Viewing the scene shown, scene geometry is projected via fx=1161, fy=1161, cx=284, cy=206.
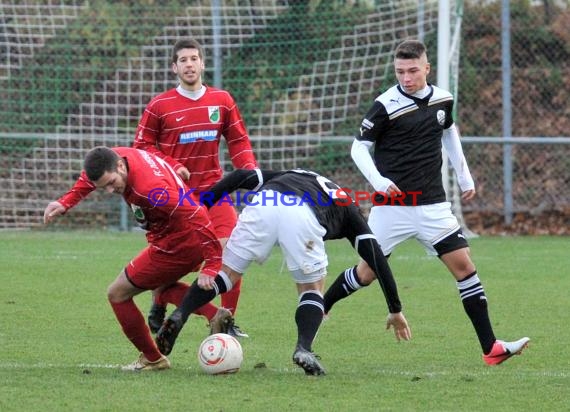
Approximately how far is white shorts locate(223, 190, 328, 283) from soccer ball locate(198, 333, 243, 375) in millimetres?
467

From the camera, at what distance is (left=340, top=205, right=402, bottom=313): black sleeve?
6238 mm

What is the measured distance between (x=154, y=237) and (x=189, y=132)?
190 centimetres

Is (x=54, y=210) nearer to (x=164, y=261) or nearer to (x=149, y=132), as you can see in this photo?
(x=164, y=261)

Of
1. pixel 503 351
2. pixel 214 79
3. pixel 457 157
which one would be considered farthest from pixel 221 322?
pixel 214 79

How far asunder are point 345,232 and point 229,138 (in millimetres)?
2087

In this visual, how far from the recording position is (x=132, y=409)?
5.13 m

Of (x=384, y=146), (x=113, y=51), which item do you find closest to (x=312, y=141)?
(x=113, y=51)

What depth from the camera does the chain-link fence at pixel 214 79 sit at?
598 inches

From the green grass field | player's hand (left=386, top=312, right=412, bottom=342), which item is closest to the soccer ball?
the green grass field

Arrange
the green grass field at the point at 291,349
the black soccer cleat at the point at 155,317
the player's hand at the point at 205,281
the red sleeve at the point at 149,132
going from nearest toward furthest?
the green grass field at the point at 291,349 < the player's hand at the point at 205,281 < the black soccer cleat at the point at 155,317 < the red sleeve at the point at 149,132

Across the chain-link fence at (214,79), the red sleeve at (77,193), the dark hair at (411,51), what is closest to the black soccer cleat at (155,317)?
the red sleeve at (77,193)

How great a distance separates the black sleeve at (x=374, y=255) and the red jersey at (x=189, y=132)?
6.19 ft

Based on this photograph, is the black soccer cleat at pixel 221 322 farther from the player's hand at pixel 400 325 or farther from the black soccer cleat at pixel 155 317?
the black soccer cleat at pixel 155 317

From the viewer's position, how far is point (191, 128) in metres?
8.02
